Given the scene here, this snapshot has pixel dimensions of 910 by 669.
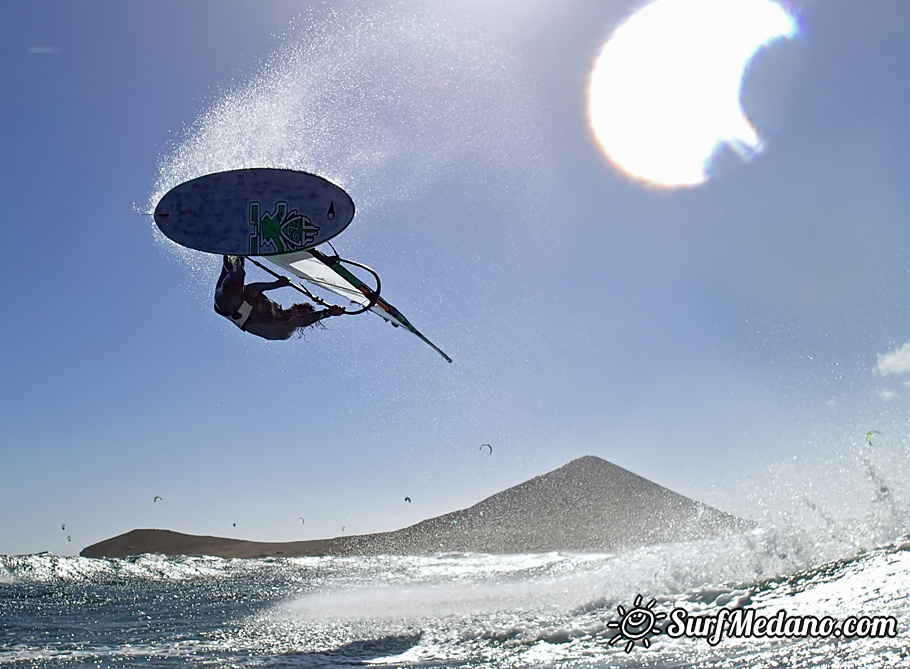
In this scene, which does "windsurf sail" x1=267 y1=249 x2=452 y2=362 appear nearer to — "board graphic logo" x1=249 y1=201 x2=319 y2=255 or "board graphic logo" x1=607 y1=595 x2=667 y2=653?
"board graphic logo" x1=249 y1=201 x2=319 y2=255

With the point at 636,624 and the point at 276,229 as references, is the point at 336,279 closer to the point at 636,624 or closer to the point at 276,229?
the point at 276,229

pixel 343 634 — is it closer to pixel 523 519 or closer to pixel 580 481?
pixel 523 519

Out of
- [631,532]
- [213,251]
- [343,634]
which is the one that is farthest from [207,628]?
[631,532]

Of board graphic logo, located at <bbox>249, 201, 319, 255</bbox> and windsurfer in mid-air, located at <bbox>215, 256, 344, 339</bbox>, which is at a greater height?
board graphic logo, located at <bbox>249, 201, 319, 255</bbox>

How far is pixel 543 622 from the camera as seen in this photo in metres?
8.29

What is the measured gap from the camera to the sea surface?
229 inches

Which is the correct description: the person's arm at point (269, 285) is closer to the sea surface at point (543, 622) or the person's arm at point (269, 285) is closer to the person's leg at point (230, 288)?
the person's leg at point (230, 288)

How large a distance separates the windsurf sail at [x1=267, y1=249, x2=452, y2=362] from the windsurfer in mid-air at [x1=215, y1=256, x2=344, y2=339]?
1.90 feet

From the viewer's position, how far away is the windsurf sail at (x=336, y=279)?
30.3ft

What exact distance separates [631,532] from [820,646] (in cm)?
6035

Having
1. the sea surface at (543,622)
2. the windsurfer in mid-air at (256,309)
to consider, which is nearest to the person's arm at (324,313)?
the windsurfer in mid-air at (256,309)

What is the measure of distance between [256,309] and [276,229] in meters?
1.19

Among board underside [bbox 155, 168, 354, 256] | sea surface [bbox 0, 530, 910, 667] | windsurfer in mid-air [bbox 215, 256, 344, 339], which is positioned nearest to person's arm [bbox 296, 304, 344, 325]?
windsurfer in mid-air [bbox 215, 256, 344, 339]

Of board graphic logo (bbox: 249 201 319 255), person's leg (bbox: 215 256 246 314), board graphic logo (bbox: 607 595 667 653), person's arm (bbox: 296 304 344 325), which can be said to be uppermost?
board graphic logo (bbox: 249 201 319 255)
